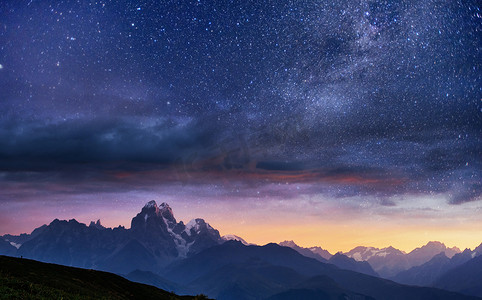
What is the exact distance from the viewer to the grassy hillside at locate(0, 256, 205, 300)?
38.3 m

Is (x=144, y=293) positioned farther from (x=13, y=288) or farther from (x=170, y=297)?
(x=13, y=288)

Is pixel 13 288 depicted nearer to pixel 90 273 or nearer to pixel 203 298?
pixel 203 298

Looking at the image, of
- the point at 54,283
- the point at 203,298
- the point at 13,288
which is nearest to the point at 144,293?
the point at 203,298

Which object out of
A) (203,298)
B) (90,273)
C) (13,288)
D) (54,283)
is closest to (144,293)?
(90,273)

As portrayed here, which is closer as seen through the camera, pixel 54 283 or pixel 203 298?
pixel 54 283

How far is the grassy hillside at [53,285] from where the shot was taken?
3834 centimetres

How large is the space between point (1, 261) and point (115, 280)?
31131 mm

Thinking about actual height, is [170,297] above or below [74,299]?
below

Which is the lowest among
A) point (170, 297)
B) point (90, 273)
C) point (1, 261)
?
point (170, 297)

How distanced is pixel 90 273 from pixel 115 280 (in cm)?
631

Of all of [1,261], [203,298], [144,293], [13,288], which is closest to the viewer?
[13,288]

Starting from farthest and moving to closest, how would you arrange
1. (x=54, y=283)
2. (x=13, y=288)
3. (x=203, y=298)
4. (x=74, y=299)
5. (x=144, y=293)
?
(x=144, y=293) → (x=203, y=298) → (x=54, y=283) → (x=74, y=299) → (x=13, y=288)

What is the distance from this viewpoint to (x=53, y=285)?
52062 mm

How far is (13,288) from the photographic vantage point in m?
37.7
